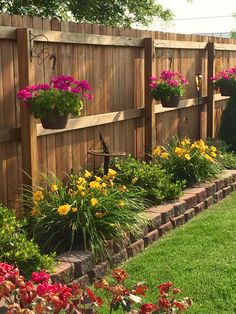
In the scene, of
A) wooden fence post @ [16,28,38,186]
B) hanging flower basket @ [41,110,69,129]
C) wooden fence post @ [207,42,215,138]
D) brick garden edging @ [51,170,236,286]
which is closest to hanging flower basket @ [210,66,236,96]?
wooden fence post @ [207,42,215,138]

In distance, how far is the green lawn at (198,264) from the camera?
415 centimetres

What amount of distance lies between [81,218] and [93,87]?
7.39 feet

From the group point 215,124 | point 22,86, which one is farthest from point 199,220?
point 215,124

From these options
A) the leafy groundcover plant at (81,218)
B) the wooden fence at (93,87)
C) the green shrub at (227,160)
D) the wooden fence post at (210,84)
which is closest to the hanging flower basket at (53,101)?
the wooden fence at (93,87)

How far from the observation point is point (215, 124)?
35.9ft

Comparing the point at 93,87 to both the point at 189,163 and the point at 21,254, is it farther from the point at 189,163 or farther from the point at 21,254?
the point at 21,254

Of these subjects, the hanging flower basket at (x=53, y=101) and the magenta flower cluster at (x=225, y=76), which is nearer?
the hanging flower basket at (x=53, y=101)

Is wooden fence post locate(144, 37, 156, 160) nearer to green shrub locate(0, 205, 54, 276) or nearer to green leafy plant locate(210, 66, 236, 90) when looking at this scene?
green leafy plant locate(210, 66, 236, 90)

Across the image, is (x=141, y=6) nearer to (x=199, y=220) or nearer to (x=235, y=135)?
(x=235, y=135)

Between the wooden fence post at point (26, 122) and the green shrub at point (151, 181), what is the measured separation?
1.28 m

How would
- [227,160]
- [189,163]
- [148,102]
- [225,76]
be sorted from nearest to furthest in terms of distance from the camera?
[189,163], [148,102], [227,160], [225,76]

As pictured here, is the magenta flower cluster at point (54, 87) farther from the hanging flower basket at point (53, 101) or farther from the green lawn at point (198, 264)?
the green lawn at point (198, 264)

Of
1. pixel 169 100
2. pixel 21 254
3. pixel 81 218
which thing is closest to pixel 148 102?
pixel 169 100

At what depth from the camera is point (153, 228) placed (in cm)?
573
